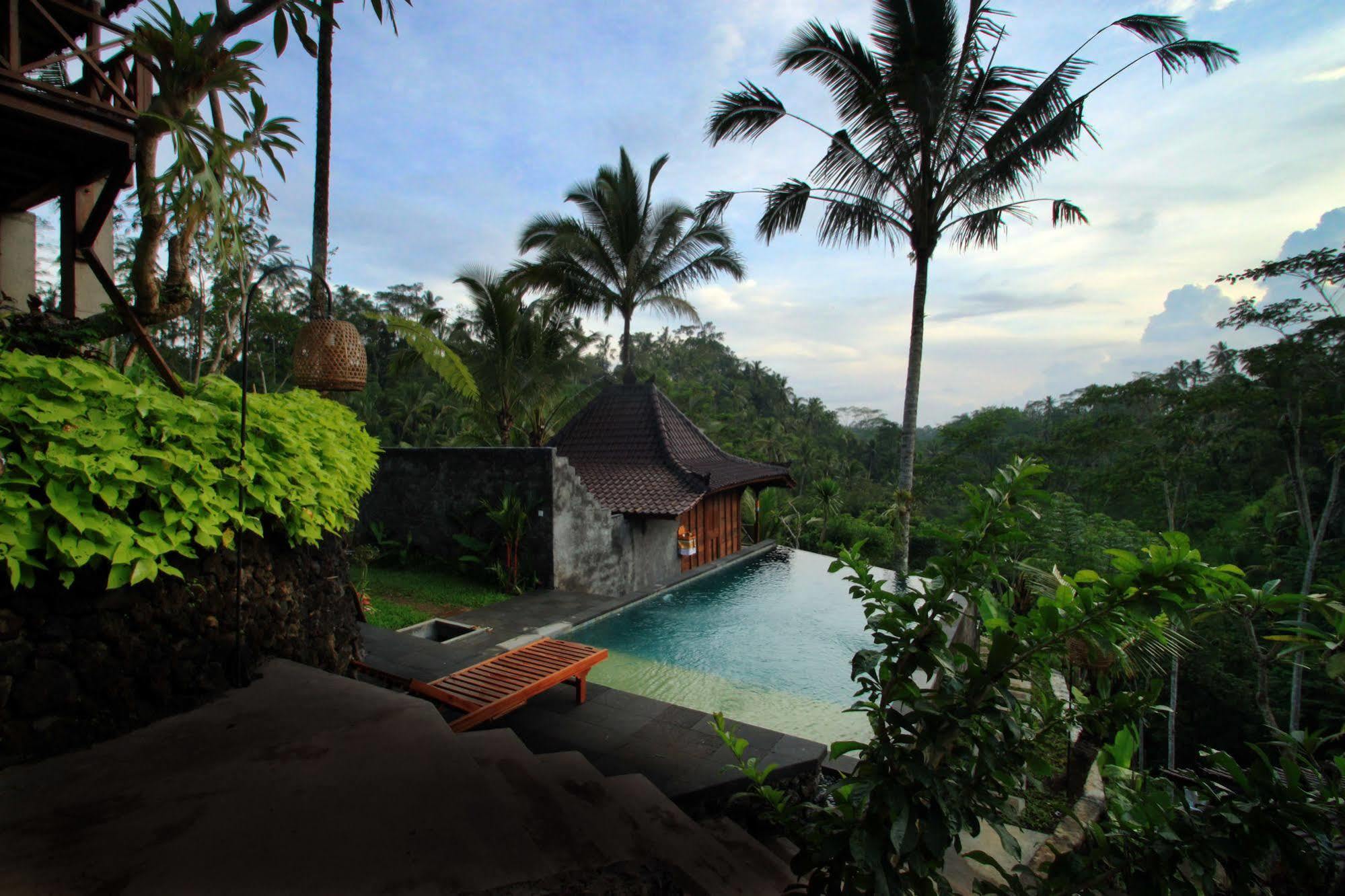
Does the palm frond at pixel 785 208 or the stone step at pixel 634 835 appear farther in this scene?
the palm frond at pixel 785 208

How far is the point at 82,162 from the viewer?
4.55 m

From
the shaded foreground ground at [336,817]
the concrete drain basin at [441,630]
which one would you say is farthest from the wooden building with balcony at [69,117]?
the concrete drain basin at [441,630]

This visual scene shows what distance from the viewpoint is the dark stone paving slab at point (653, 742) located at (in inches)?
124

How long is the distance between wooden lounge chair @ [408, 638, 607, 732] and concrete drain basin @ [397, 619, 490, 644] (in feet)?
7.98

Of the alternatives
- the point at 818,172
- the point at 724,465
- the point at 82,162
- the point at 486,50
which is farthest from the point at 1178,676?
the point at 82,162

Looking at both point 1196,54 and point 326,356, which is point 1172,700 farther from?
point 326,356

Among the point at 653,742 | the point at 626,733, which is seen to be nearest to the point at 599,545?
the point at 626,733

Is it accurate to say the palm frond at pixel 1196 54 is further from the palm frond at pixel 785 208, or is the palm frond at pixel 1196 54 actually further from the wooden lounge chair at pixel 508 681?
the wooden lounge chair at pixel 508 681

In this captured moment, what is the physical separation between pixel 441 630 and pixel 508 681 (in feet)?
11.3

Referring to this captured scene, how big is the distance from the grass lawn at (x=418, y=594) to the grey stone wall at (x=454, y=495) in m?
0.47

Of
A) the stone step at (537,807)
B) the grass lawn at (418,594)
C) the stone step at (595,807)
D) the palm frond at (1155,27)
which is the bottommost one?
the grass lawn at (418,594)

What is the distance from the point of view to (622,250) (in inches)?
591

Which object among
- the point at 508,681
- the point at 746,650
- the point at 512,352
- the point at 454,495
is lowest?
the point at 746,650

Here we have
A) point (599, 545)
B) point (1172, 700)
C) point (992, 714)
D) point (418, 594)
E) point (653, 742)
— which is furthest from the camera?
point (1172, 700)
